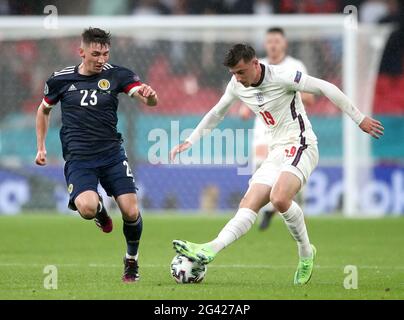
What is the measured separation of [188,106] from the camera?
18109 millimetres

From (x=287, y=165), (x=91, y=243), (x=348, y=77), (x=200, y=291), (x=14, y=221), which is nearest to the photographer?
(x=200, y=291)

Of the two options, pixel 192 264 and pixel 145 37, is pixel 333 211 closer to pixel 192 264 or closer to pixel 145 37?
pixel 145 37

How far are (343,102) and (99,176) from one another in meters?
2.18

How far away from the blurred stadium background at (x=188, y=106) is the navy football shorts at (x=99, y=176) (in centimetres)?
825

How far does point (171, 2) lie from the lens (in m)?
22.3

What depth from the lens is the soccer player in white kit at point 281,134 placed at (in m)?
8.80

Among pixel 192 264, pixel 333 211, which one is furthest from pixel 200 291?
pixel 333 211

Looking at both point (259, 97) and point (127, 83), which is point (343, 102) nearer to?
point (259, 97)

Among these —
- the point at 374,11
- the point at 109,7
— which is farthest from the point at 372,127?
the point at 109,7

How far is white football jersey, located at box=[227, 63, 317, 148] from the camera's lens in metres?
9.06

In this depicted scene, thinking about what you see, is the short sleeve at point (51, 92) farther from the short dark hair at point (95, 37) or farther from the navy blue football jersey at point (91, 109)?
the short dark hair at point (95, 37)

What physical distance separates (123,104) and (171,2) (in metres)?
4.92

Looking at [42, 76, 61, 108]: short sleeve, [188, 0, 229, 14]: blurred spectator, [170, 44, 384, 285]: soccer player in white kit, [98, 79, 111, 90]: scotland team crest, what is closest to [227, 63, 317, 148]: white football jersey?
[170, 44, 384, 285]: soccer player in white kit

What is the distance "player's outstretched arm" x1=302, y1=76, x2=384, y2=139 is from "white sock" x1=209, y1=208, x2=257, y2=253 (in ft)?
3.81
